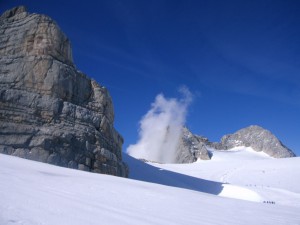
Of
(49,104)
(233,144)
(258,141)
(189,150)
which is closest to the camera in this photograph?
(49,104)

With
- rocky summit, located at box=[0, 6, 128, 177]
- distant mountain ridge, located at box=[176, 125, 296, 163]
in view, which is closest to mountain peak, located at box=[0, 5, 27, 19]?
rocky summit, located at box=[0, 6, 128, 177]

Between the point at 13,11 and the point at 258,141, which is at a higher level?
the point at 258,141

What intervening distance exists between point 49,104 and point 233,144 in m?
93.0

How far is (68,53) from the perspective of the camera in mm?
22000

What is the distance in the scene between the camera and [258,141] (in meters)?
97.0

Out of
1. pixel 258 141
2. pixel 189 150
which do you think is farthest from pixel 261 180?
pixel 258 141

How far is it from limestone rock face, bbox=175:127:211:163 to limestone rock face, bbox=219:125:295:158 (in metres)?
21.8

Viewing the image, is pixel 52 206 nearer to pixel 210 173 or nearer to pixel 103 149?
pixel 103 149

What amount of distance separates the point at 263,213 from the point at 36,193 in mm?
6279

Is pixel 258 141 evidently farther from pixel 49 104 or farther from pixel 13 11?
pixel 49 104

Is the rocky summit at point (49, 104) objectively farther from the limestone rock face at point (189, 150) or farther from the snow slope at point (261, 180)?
the limestone rock face at point (189, 150)

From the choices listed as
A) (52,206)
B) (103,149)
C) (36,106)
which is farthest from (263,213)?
(36,106)

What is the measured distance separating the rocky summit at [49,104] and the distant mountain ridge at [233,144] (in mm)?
53558

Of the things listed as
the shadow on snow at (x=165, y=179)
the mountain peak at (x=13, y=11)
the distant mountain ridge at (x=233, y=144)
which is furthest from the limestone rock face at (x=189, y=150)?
the mountain peak at (x=13, y=11)
